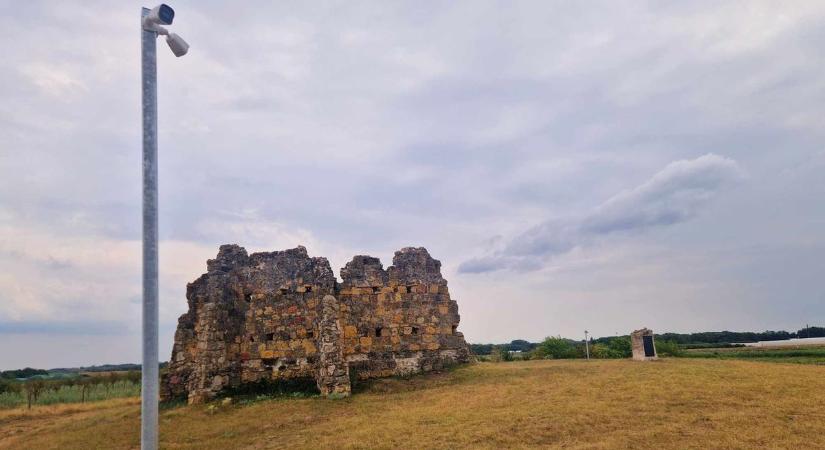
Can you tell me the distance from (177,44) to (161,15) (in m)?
0.44

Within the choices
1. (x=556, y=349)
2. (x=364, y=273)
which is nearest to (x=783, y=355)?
(x=556, y=349)

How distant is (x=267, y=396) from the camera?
16609 millimetres

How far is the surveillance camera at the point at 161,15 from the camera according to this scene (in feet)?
18.8

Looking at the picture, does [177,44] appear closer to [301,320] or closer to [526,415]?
Result: [526,415]

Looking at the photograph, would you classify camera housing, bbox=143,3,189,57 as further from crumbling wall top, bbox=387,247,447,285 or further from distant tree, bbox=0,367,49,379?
distant tree, bbox=0,367,49,379

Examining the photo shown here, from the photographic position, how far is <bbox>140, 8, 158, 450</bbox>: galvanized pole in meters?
5.25

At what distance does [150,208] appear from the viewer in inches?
220

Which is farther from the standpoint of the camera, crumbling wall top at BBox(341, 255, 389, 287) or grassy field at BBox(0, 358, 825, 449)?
crumbling wall top at BBox(341, 255, 389, 287)

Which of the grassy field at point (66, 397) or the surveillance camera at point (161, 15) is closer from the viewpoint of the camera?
the surveillance camera at point (161, 15)

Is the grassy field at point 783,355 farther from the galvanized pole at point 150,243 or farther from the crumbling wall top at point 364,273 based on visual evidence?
the galvanized pole at point 150,243

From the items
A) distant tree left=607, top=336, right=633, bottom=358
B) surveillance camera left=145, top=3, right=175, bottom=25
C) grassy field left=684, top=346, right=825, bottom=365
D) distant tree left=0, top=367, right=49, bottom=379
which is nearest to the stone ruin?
surveillance camera left=145, top=3, right=175, bottom=25

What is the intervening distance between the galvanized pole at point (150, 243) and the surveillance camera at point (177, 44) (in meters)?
0.16

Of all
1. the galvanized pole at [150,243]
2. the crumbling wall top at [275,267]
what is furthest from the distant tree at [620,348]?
the galvanized pole at [150,243]

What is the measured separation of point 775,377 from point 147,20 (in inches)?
644
